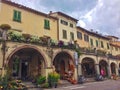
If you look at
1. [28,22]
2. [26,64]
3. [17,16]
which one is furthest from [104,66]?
[17,16]

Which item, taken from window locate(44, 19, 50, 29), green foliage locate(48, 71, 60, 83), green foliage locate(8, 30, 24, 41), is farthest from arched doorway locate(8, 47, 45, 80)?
window locate(44, 19, 50, 29)

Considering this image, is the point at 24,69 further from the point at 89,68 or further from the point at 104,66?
the point at 104,66

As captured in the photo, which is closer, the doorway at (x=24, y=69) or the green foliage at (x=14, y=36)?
the green foliage at (x=14, y=36)

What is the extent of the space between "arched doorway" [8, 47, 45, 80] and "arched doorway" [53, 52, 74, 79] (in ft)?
13.4

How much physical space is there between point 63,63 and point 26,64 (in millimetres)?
5979

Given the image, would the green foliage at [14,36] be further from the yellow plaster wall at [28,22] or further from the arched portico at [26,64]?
the yellow plaster wall at [28,22]

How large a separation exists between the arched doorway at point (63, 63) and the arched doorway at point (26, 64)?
161 inches

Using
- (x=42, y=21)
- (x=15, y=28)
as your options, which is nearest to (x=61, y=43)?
(x=42, y=21)

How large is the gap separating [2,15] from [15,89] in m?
9.51

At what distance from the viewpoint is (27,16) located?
2427 cm

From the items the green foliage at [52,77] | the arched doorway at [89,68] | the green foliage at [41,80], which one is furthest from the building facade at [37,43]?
the arched doorway at [89,68]

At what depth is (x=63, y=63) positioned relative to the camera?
27750mm

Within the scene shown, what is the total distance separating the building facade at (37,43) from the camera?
61.2 feet

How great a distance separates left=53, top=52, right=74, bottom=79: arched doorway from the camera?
26255 mm
